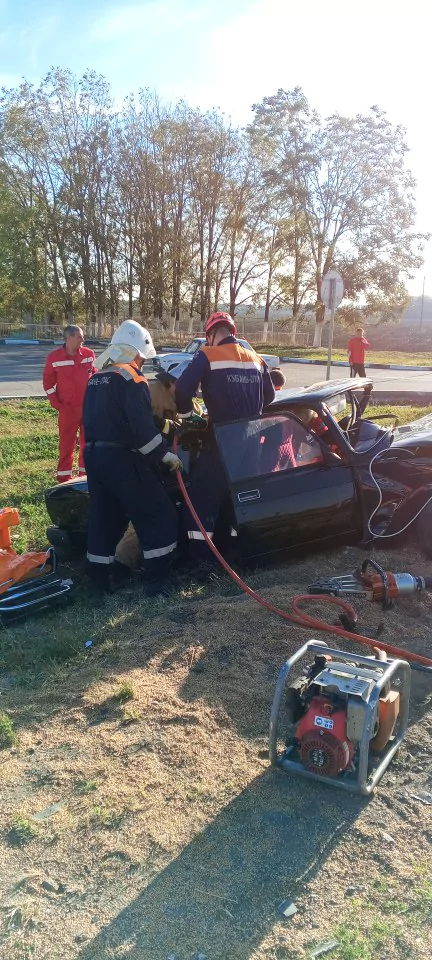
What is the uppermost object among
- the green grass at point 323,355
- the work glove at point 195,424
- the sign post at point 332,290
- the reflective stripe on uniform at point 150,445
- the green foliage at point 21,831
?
the sign post at point 332,290

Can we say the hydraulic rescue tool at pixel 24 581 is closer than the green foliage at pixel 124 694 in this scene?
No

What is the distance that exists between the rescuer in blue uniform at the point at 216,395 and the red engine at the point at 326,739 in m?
2.17

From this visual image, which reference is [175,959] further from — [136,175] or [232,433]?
[136,175]

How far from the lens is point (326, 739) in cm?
255

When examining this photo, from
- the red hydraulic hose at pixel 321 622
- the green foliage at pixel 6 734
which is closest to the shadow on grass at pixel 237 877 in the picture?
the red hydraulic hose at pixel 321 622

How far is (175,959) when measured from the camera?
2.02m

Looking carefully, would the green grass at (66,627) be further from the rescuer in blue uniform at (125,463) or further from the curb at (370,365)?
the curb at (370,365)

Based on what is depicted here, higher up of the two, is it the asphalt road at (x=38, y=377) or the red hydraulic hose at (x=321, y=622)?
the asphalt road at (x=38, y=377)

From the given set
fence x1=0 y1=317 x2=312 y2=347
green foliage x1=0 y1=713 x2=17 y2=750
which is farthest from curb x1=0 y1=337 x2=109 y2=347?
green foliage x1=0 y1=713 x2=17 y2=750

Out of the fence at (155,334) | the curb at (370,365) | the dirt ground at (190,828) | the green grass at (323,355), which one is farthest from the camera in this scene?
the fence at (155,334)

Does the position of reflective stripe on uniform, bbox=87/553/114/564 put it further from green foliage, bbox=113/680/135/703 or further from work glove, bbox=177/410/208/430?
green foliage, bbox=113/680/135/703

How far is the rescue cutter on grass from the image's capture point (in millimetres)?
4633

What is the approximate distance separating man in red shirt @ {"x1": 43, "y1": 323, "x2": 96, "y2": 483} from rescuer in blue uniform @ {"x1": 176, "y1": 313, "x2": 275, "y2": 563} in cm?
264

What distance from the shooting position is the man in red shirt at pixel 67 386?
7.34 meters
